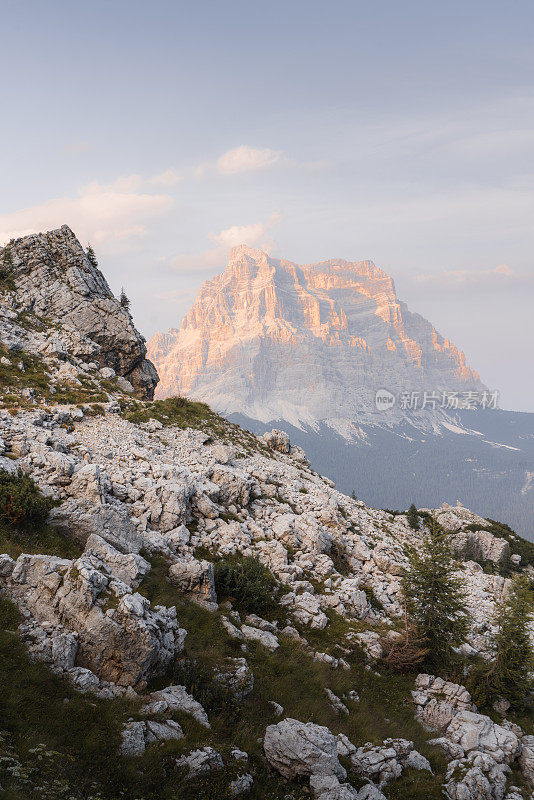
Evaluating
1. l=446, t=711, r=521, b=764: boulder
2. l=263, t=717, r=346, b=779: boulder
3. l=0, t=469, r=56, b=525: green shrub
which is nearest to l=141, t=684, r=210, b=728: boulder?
l=263, t=717, r=346, b=779: boulder

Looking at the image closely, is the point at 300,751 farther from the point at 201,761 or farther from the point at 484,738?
the point at 484,738

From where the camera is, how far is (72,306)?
4941 cm

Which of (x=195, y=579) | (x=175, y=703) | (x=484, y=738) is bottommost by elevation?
(x=484, y=738)

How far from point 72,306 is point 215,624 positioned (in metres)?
46.2

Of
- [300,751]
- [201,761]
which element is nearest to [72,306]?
[201,761]

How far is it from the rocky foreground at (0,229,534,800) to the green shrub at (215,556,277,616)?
225 millimetres

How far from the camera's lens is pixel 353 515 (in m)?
34.3

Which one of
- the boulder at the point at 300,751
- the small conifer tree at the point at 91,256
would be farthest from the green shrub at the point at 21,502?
the small conifer tree at the point at 91,256

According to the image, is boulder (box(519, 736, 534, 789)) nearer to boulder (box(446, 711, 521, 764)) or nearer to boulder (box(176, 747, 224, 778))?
boulder (box(446, 711, 521, 764))

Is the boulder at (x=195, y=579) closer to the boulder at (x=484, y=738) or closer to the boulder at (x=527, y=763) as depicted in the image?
the boulder at (x=484, y=738)

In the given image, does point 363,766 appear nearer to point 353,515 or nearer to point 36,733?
point 36,733

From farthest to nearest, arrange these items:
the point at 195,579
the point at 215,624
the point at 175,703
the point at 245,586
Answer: the point at 245,586, the point at 195,579, the point at 215,624, the point at 175,703

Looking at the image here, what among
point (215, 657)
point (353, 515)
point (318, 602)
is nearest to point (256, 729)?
point (215, 657)

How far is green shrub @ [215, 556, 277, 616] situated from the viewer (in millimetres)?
18250
